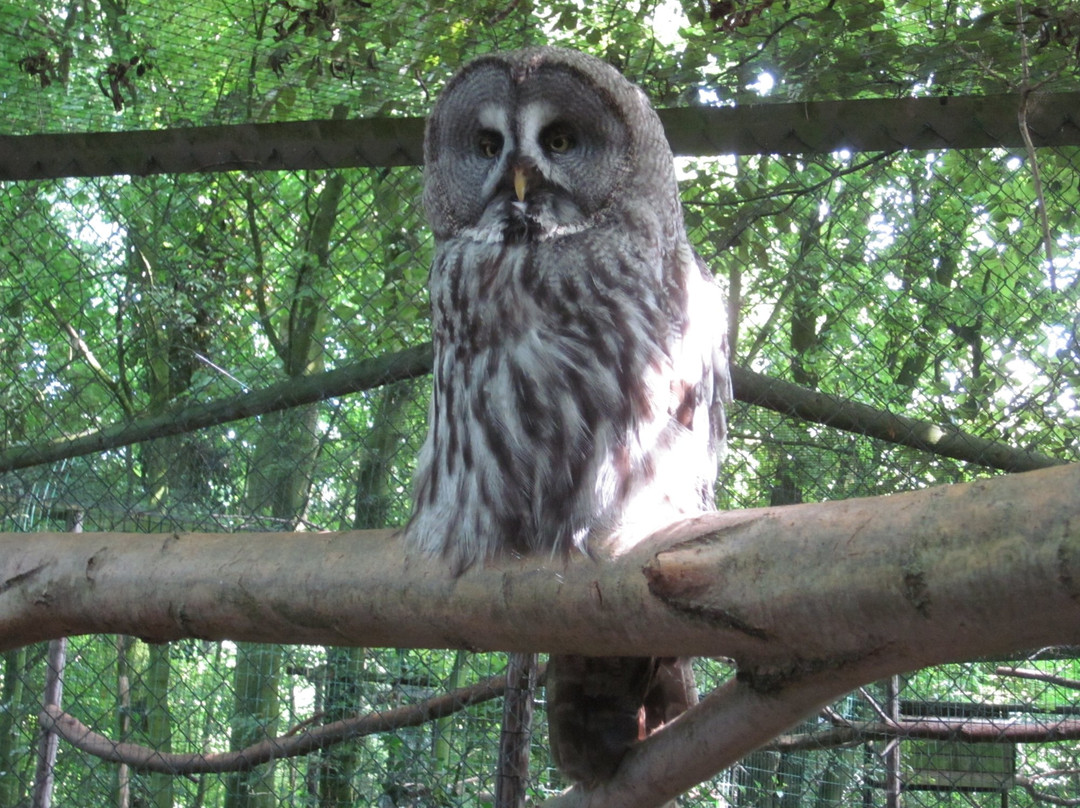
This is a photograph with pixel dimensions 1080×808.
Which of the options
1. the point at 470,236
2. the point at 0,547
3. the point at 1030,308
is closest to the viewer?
the point at 0,547

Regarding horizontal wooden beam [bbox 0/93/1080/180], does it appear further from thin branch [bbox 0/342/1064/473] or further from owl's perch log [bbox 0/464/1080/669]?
owl's perch log [bbox 0/464/1080/669]

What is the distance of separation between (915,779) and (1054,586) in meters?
1.86

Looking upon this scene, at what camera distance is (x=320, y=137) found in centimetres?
217

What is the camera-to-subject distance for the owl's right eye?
187cm

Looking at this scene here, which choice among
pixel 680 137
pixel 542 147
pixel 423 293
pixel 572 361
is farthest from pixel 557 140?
pixel 423 293

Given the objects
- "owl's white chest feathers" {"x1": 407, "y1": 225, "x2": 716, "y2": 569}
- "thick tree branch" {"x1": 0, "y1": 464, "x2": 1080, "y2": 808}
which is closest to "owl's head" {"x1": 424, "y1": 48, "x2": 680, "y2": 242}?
"owl's white chest feathers" {"x1": 407, "y1": 225, "x2": 716, "y2": 569}

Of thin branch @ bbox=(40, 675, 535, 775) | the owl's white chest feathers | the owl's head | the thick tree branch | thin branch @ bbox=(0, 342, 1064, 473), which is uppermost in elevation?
the owl's head

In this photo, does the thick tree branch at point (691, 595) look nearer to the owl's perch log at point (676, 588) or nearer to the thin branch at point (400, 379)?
the owl's perch log at point (676, 588)

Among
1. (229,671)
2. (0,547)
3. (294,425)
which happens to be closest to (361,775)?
(229,671)

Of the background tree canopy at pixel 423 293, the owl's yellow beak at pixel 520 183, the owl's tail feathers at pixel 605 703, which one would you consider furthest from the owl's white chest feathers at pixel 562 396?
the background tree canopy at pixel 423 293

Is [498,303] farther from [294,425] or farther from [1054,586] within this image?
[294,425]

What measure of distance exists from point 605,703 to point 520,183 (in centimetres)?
88

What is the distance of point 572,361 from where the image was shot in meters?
1.57

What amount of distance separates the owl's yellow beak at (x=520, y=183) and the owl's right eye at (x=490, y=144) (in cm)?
12
